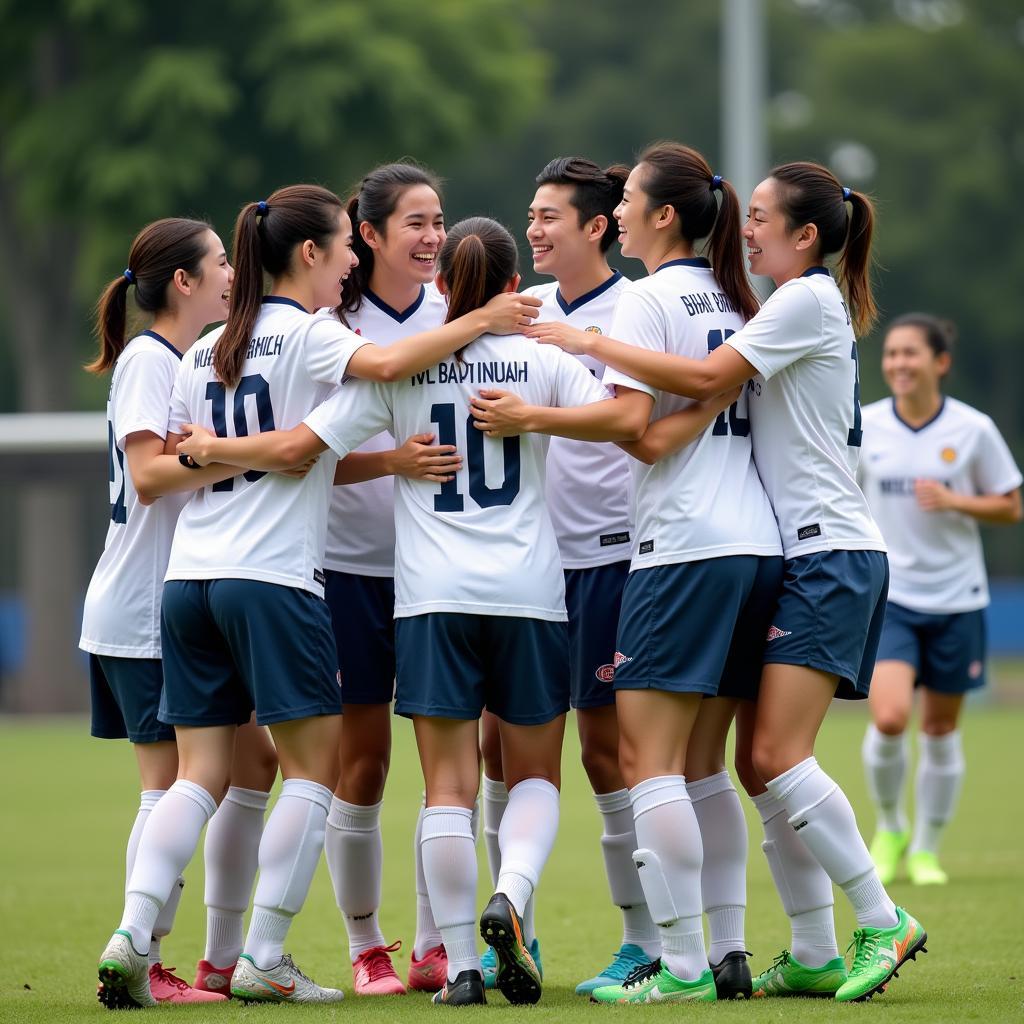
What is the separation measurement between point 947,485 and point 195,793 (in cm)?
473

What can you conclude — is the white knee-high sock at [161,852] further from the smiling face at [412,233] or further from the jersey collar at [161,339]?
the smiling face at [412,233]

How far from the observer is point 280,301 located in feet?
16.0

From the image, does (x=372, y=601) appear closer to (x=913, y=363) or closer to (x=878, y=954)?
(x=878, y=954)

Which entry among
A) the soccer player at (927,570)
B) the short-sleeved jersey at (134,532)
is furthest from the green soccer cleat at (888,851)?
the short-sleeved jersey at (134,532)

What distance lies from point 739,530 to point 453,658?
853 millimetres

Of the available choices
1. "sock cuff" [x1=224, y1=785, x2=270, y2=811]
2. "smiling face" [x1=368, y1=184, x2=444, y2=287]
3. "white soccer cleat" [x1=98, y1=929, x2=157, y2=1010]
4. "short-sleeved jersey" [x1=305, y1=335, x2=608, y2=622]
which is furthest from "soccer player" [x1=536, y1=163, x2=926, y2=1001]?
"white soccer cleat" [x1=98, y1=929, x2=157, y2=1010]

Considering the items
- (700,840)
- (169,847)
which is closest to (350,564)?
(169,847)

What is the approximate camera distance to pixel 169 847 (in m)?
4.61

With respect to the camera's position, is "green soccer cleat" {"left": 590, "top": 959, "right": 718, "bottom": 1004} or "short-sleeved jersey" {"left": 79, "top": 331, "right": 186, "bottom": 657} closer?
"green soccer cleat" {"left": 590, "top": 959, "right": 718, "bottom": 1004}

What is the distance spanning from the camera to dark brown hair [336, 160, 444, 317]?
5191mm

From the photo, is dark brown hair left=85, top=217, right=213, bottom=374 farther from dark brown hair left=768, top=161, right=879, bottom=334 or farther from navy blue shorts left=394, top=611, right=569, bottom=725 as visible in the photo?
dark brown hair left=768, top=161, right=879, bottom=334

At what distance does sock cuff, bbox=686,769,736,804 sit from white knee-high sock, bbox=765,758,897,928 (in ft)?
0.90

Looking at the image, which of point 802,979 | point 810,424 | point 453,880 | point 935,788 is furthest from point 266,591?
point 935,788

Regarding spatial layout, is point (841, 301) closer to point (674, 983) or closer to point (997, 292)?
point (674, 983)
